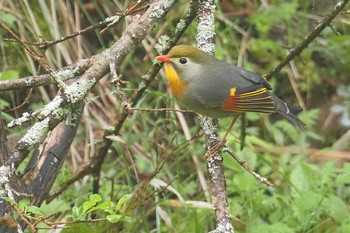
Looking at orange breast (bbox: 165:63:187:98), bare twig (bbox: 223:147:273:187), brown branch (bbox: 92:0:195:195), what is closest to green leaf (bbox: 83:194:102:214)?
bare twig (bbox: 223:147:273:187)

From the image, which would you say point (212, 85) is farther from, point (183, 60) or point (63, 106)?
point (63, 106)

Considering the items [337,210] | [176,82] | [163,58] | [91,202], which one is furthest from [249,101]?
[91,202]

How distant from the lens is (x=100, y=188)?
4340 millimetres

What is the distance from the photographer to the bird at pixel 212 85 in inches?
133

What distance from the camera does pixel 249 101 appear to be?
3.50 metres

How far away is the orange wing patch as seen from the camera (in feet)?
11.4

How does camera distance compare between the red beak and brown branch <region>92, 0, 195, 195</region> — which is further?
brown branch <region>92, 0, 195, 195</region>

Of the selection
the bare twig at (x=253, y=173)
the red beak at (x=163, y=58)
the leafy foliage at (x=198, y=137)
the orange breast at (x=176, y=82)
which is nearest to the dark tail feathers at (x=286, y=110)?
the leafy foliage at (x=198, y=137)

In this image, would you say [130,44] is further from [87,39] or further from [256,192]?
[87,39]

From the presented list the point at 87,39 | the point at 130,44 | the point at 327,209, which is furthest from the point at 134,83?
the point at 130,44

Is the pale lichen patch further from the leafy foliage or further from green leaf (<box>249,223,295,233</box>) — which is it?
green leaf (<box>249,223,295,233</box>)

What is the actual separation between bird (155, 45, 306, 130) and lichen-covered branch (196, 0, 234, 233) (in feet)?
0.38

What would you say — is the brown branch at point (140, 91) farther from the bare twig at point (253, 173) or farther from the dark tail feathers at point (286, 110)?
the bare twig at point (253, 173)

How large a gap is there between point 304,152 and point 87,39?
195cm
